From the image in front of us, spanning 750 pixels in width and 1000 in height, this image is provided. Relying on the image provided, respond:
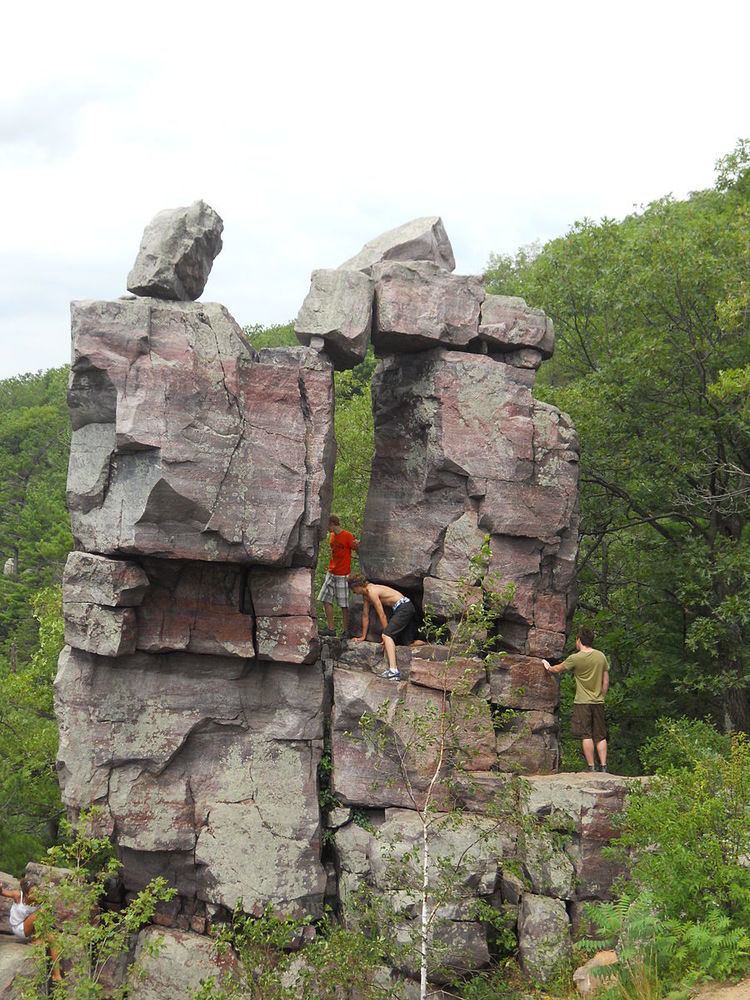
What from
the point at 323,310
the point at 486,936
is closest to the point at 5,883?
the point at 486,936

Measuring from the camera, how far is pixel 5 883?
1259 cm

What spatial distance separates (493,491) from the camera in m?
13.0

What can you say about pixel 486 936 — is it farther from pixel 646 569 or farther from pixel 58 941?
pixel 646 569

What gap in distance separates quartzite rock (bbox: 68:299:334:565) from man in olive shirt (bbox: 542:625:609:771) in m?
3.64

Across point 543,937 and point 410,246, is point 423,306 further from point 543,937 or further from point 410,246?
point 543,937

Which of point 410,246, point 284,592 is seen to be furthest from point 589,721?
point 410,246

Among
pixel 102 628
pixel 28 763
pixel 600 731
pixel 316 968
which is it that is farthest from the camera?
pixel 28 763

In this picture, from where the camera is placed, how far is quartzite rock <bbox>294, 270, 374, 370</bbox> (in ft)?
41.7

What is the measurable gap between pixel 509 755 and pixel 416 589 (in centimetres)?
272

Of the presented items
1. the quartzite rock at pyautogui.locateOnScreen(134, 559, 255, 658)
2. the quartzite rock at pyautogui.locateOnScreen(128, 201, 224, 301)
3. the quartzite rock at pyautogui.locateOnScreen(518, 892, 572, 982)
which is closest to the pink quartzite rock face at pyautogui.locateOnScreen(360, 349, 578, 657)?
the quartzite rock at pyautogui.locateOnScreen(134, 559, 255, 658)

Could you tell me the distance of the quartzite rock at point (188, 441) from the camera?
37.9 ft

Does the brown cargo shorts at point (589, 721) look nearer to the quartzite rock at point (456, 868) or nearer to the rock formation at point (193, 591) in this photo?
the quartzite rock at point (456, 868)

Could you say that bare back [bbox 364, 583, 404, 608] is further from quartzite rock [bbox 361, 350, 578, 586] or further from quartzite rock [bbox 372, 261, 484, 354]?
quartzite rock [bbox 372, 261, 484, 354]

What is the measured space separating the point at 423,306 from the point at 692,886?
310 inches
